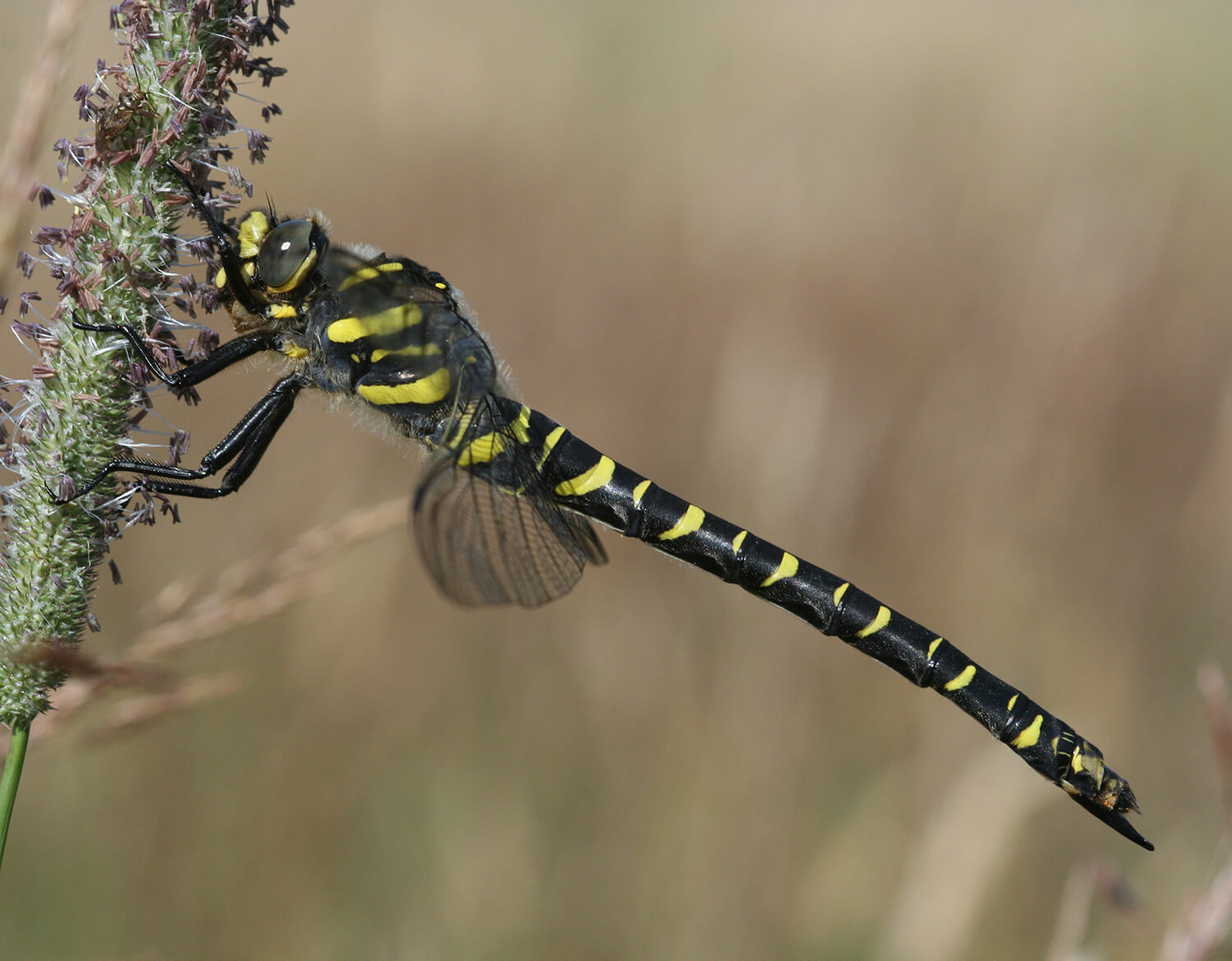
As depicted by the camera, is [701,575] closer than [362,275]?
No

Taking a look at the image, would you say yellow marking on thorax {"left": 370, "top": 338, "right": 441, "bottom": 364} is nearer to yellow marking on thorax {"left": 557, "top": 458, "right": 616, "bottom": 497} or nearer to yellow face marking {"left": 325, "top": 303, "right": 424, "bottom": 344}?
yellow face marking {"left": 325, "top": 303, "right": 424, "bottom": 344}

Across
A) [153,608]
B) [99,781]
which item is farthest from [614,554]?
[153,608]

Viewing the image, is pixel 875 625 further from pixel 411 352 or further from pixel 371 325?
pixel 371 325

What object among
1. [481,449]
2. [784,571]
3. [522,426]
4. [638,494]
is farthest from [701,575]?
[481,449]

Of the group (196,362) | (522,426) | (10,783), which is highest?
(522,426)

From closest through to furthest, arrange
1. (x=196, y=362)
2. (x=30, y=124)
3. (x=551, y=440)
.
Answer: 1. (x=30, y=124)
2. (x=196, y=362)
3. (x=551, y=440)

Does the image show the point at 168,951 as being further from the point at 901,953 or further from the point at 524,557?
the point at 901,953

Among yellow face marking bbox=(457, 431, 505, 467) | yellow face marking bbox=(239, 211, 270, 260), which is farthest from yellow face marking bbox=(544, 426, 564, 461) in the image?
yellow face marking bbox=(239, 211, 270, 260)
